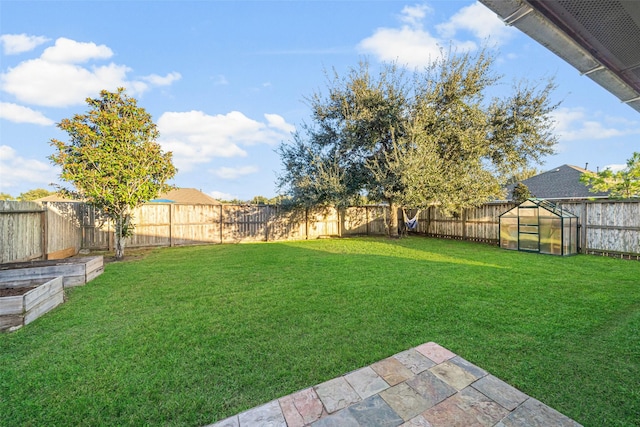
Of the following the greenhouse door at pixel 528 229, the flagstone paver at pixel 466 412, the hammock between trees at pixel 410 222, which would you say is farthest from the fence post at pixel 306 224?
the flagstone paver at pixel 466 412

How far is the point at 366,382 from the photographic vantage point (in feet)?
6.61

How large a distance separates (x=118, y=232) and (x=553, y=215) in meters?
12.2

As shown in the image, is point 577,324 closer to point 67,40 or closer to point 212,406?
point 212,406

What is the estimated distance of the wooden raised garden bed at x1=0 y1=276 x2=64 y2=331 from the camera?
Answer: 9.29 feet

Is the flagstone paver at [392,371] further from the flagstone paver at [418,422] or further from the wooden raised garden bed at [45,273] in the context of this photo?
the wooden raised garden bed at [45,273]

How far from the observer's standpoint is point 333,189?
10.1 meters

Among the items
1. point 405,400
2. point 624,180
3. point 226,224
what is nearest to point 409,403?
point 405,400

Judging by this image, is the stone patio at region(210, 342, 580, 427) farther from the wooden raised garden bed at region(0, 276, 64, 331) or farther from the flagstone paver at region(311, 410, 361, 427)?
the wooden raised garden bed at region(0, 276, 64, 331)

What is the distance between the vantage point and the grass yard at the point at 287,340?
180cm

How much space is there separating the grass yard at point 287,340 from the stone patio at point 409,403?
0.37 ft

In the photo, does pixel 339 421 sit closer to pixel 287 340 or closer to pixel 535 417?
pixel 287 340

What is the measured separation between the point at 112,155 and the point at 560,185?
65.6ft

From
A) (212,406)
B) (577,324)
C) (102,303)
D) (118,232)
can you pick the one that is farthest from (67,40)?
(577,324)

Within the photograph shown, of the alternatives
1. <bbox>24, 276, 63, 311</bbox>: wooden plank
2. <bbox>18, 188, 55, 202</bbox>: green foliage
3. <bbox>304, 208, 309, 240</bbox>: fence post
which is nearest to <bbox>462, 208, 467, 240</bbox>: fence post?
<bbox>304, 208, 309, 240</bbox>: fence post
